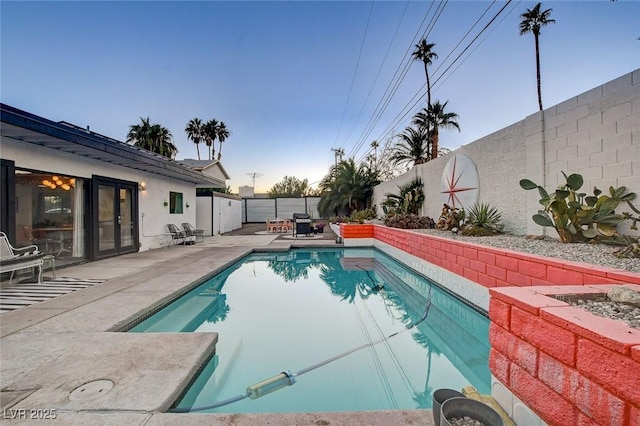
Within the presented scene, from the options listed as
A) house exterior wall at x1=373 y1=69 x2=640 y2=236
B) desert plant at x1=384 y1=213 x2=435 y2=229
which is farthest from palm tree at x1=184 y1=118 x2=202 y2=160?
house exterior wall at x1=373 y1=69 x2=640 y2=236

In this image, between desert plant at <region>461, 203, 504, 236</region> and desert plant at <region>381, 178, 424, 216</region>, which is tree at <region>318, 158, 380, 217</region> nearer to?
desert plant at <region>381, 178, 424, 216</region>

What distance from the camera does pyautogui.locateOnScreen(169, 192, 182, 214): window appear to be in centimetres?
1193

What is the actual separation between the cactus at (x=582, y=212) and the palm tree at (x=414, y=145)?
564 inches

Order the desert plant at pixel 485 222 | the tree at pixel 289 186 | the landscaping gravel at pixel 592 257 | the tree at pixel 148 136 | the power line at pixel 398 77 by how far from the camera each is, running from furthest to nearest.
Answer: the tree at pixel 289 186 < the tree at pixel 148 136 < the power line at pixel 398 77 < the desert plant at pixel 485 222 < the landscaping gravel at pixel 592 257

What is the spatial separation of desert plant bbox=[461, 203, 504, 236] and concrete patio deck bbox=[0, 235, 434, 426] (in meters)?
4.95

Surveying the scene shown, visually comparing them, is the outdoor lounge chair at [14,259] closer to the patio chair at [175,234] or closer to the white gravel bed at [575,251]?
the patio chair at [175,234]

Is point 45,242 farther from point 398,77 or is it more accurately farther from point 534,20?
point 534,20

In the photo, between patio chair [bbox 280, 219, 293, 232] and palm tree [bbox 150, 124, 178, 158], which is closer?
patio chair [bbox 280, 219, 293, 232]

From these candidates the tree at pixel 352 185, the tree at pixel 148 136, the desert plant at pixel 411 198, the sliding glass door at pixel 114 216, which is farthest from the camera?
the tree at pixel 148 136

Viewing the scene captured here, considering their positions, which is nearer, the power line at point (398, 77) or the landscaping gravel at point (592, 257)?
the landscaping gravel at point (592, 257)

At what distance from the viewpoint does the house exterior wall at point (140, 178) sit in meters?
5.95

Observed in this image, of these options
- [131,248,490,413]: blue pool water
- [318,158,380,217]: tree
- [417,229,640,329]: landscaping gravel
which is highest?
[318,158,380,217]: tree

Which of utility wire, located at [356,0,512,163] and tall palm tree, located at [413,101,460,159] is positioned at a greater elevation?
tall palm tree, located at [413,101,460,159]

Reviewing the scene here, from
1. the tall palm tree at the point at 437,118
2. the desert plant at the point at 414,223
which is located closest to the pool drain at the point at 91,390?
the desert plant at the point at 414,223
